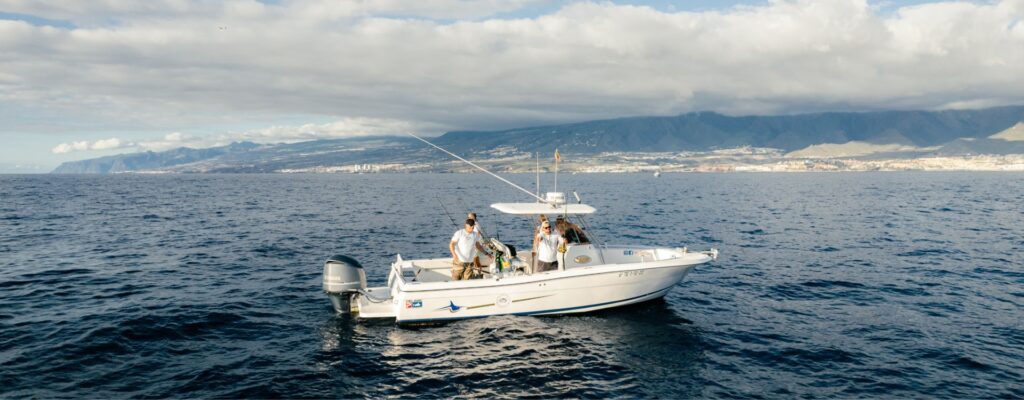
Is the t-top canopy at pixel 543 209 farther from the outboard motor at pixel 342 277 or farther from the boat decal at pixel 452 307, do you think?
the outboard motor at pixel 342 277

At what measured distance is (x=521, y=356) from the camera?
1208 cm

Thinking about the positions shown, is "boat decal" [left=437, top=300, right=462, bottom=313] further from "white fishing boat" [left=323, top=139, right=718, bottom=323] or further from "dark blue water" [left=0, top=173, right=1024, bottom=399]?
"dark blue water" [left=0, top=173, right=1024, bottom=399]

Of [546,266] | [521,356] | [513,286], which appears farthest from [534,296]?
[521,356]

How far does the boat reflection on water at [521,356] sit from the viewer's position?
10.6 m

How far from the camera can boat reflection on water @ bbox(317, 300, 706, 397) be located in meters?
10.6

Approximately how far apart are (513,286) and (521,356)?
2.46m

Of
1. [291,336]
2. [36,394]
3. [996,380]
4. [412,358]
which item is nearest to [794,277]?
[996,380]

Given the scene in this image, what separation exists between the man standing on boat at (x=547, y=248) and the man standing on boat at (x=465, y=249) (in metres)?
1.69

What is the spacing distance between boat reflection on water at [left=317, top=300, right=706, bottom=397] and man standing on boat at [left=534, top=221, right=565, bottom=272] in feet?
4.97

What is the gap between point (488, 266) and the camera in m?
15.8

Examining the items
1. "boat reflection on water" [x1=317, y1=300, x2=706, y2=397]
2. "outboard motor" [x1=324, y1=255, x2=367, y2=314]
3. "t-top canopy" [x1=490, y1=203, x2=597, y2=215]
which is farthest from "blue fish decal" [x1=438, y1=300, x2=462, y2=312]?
"t-top canopy" [x1=490, y1=203, x2=597, y2=215]

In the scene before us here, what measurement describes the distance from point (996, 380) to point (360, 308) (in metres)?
14.8

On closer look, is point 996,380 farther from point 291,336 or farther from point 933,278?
point 291,336

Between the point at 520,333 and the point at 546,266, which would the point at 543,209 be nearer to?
the point at 546,266
